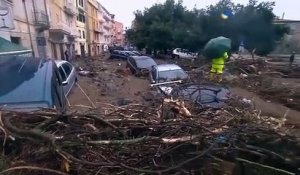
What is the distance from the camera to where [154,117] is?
377 cm

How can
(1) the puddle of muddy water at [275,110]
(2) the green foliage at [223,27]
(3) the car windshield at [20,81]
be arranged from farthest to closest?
(2) the green foliage at [223,27]
(1) the puddle of muddy water at [275,110]
(3) the car windshield at [20,81]

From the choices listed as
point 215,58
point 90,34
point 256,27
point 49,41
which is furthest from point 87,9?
point 215,58

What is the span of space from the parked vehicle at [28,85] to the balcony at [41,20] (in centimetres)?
2229

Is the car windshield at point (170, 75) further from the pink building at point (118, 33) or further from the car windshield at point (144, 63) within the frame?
the pink building at point (118, 33)

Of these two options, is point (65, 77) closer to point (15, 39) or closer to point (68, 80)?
point (68, 80)

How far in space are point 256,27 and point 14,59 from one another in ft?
64.9

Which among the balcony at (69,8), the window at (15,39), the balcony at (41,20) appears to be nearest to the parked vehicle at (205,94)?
the window at (15,39)

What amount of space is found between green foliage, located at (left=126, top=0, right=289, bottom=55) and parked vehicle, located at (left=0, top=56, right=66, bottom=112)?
18.8 meters

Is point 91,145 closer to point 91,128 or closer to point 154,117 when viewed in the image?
point 91,128

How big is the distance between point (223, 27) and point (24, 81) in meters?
20.2

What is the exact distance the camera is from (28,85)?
513cm

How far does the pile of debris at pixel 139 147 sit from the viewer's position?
280 cm

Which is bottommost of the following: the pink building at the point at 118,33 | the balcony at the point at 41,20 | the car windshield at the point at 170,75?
the pink building at the point at 118,33

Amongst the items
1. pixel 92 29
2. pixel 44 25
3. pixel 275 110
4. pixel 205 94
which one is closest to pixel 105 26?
pixel 92 29
